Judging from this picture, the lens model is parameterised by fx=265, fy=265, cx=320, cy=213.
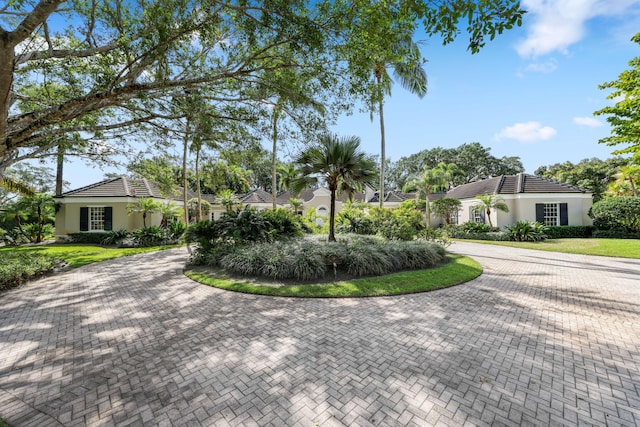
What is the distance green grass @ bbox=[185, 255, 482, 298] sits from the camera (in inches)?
262

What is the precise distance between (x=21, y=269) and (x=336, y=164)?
10.7 metres

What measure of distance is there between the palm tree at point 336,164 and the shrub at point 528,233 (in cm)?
1354

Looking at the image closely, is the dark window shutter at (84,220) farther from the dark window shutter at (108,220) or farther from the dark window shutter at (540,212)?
the dark window shutter at (540,212)

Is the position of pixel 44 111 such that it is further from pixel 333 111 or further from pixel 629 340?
pixel 629 340

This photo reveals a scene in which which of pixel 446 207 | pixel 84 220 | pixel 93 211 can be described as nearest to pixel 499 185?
pixel 446 207

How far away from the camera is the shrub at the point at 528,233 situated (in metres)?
18.0

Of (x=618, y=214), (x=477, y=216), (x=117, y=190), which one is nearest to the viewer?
(x=618, y=214)

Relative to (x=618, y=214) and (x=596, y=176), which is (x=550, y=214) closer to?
(x=618, y=214)

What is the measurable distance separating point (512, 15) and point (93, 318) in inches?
346

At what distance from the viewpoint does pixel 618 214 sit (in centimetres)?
1752

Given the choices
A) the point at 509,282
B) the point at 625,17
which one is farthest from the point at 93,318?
the point at 625,17

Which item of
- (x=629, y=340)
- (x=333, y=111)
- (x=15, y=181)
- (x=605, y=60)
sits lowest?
(x=629, y=340)

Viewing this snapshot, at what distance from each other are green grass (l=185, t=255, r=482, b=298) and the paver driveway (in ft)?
1.18

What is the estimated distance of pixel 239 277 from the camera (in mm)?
8164
